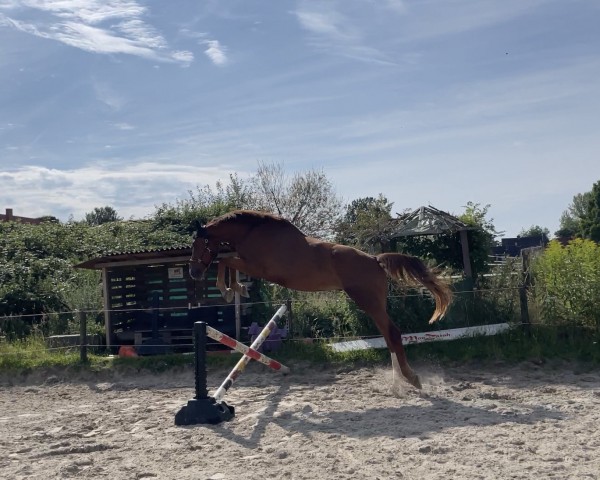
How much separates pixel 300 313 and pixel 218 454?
5819 mm

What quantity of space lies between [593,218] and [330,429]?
3595cm

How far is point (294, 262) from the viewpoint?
296 inches

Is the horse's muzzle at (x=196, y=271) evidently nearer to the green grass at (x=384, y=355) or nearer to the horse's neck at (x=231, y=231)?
the horse's neck at (x=231, y=231)

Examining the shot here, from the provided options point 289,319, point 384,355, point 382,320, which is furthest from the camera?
point 289,319

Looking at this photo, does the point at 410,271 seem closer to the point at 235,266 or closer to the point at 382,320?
the point at 382,320

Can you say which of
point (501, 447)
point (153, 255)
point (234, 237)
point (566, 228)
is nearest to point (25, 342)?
point (153, 255)

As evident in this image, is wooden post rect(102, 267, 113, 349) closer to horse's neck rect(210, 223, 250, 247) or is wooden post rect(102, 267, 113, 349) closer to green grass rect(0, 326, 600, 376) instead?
green grass rect(0, 326, 600, 376)

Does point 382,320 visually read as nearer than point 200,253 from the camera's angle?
No

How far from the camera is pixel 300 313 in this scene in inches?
434

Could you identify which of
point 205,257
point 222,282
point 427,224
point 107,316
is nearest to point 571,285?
point 427,224

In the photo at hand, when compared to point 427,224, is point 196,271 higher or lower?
lower

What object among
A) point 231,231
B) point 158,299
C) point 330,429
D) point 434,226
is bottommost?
point 330,429

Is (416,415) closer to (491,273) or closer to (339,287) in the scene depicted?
(339,287)

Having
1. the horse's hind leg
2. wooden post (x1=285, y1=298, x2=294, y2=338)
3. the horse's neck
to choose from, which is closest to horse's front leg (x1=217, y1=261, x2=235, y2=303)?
the horse's neck
